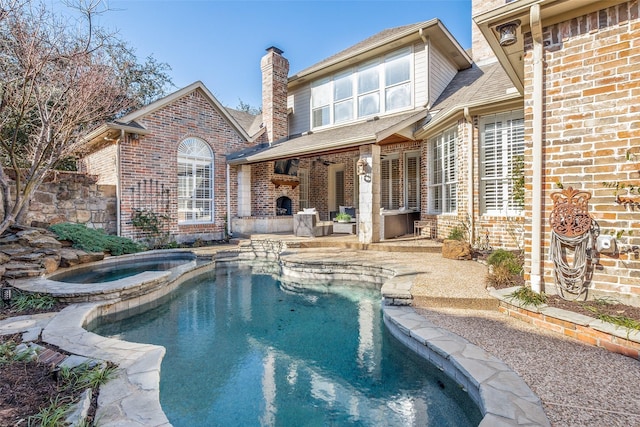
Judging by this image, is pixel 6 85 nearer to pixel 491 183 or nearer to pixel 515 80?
pixel 515 80

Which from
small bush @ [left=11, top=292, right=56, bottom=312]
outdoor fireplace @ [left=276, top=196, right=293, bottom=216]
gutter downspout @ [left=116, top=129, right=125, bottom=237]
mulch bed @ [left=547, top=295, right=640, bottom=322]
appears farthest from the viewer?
outdoor fireplace @ [left=276, top=196, right=293, bottom=216]

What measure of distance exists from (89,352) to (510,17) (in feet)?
19.3

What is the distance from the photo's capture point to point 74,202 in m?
9.25

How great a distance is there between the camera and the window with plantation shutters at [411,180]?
11453mm

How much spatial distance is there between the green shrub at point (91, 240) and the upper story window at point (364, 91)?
25.5 ft

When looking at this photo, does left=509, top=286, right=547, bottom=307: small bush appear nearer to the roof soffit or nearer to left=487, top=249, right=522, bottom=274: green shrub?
left=487, top=249, right=522, bottom=274: green shrub

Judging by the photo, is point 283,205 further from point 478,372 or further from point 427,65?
point 478,372

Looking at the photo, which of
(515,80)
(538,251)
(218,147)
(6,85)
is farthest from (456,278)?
(218,147)

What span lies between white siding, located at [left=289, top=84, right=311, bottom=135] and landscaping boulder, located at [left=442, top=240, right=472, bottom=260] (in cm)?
775

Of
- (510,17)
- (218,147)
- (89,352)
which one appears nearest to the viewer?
(89,352)

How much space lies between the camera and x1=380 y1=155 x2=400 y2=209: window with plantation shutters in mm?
12109

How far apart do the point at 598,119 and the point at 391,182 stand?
8.58 metres

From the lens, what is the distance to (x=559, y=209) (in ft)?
12.6

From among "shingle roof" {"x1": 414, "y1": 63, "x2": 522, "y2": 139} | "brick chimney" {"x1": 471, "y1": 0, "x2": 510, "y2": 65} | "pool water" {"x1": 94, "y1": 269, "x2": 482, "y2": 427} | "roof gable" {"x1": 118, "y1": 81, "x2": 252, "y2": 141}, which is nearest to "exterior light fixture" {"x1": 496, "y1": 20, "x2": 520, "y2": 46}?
"shingle roof" {"x1": 414, "y1": 63, "x2": 522, "y2": 139}
